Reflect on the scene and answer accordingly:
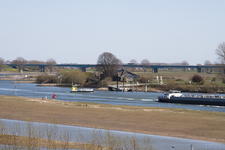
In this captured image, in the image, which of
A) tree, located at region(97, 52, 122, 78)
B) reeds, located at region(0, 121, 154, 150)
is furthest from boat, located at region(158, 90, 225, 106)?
tree, located at region(97, 52, 122, 78)

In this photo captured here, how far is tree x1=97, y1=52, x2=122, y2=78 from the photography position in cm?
12875

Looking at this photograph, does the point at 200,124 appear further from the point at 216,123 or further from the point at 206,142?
the point at 206,142

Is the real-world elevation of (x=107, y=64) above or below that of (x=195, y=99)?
above

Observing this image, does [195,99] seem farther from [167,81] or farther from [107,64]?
[107,64]

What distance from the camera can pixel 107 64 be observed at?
425 ft

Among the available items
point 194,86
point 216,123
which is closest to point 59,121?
point 216,123

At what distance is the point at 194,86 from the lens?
10056 cm

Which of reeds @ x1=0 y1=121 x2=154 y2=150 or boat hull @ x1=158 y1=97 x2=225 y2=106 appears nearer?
reeds @ x1=0 y1=121 x2=154 y2=150

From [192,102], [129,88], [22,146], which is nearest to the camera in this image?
[22,146]

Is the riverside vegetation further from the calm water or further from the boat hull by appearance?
the boat hull

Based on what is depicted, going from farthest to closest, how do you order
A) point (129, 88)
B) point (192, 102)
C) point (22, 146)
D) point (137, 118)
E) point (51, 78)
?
point (51, 78)
point (129, 88)
point (192, 102)
point (137, 118)
point (22, 146)

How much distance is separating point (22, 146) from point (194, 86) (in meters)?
89.4

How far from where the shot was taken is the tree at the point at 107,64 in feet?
422

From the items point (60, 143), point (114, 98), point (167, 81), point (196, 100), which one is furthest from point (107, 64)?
point (60, 143)
